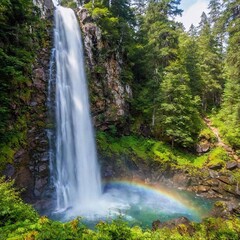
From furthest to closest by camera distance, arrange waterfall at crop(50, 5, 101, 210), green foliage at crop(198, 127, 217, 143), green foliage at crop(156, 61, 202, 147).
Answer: green foliage at crop(198, 127, 217, 143)
green foliage at crop(156, 61, 202, 147)
waterfall at crop(50, 5, 101, 210)

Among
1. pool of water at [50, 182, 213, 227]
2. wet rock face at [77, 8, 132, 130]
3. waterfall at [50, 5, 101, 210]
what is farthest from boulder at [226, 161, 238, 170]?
waterfall at [50, 5, 101, 210]

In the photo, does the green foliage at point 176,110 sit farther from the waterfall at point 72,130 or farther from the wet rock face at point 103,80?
the waterfall at point 72,130

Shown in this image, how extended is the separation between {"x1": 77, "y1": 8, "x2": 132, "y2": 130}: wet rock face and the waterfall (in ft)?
2.92

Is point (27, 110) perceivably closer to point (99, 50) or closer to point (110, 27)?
point (99, 50)

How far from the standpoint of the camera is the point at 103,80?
2044 cm

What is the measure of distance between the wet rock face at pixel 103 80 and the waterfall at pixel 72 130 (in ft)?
2.92

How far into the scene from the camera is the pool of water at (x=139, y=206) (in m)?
12.0

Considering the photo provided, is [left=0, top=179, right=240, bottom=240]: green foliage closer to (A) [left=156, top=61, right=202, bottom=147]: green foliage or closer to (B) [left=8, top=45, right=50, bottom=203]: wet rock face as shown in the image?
(B) [left=8, top=45, right=50, bottom=203]: wet rock face

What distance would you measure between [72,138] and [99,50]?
30.5 feet

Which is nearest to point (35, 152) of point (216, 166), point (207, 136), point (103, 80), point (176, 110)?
point (103, 80)

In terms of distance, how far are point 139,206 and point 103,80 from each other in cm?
1126

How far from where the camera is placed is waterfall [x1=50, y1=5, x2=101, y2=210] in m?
14.1

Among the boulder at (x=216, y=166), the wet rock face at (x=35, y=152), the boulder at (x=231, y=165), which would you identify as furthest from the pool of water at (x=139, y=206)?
the boulder at (x=231, y=165)

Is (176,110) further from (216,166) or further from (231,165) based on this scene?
(231,165)
